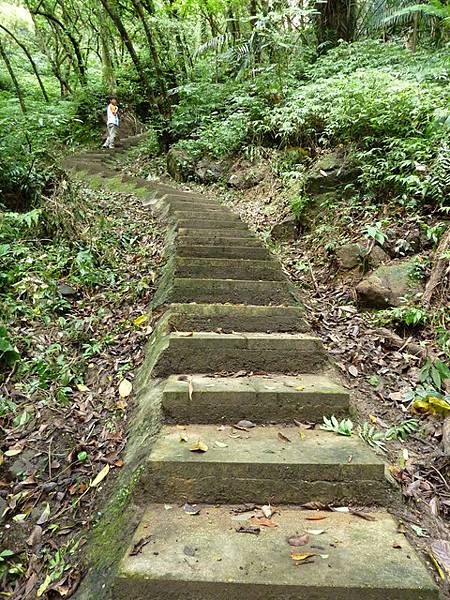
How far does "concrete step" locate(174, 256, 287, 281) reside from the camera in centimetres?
457

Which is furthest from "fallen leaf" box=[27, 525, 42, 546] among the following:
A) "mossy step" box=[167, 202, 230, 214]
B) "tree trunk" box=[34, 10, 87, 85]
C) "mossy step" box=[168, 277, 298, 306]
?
"tree trunk" box=[34, 10, 87, 85]

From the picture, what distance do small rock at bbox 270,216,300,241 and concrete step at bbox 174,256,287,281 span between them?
1822 mm

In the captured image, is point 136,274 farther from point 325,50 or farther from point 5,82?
point 5,82

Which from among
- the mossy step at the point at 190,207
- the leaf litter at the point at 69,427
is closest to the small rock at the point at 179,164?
the mossy step at the point at 190,207

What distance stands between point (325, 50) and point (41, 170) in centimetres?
750

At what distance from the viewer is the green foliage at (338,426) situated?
274 cm

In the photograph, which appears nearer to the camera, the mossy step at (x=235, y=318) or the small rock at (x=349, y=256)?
the mossy step at (x=235, y=318)

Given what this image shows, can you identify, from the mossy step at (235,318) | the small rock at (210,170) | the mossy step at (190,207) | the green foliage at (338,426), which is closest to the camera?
the green foliage at (338,426)

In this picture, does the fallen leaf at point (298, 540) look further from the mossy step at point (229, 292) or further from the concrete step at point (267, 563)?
the mossy step at point (229, 292)

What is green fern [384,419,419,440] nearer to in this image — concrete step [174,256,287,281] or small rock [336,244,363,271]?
concrete step [174,256,287,281]

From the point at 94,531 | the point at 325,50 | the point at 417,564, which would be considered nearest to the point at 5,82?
the point at 325,50

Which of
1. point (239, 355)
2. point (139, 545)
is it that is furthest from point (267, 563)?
point (239, 355)

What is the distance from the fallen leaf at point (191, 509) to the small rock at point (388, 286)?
3.01 metres

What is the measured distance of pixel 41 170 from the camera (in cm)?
642
